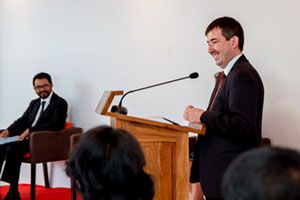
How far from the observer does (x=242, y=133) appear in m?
2.03

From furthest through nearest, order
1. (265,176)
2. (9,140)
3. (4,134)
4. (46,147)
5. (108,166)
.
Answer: (4,134) → (9,140) → (46,147) → (108,166) → (265,176)

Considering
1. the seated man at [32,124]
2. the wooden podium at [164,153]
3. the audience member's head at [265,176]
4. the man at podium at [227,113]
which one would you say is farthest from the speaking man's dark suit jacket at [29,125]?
the audience member's head at [265,176]

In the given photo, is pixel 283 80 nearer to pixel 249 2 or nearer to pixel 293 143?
pixel 293 143

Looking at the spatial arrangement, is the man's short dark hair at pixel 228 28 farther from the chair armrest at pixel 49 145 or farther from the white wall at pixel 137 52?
the chair armrest at pixel 49 145

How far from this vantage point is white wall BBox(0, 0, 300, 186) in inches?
126

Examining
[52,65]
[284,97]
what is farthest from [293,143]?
[52,65]

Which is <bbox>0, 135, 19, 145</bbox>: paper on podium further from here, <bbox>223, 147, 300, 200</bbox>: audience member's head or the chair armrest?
<bbox>223, 147, 300, 200</bbox>: audience member's head

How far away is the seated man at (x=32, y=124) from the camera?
4164 mm

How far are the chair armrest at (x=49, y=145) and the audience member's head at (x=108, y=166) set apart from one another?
317 cm

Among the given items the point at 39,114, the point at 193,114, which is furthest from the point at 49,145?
the point at 193,114

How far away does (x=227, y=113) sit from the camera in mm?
2047

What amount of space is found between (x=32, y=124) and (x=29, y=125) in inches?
4.4

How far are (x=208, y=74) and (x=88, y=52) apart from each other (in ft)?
5.21

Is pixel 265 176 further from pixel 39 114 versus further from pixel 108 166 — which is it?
pixel 39 114
